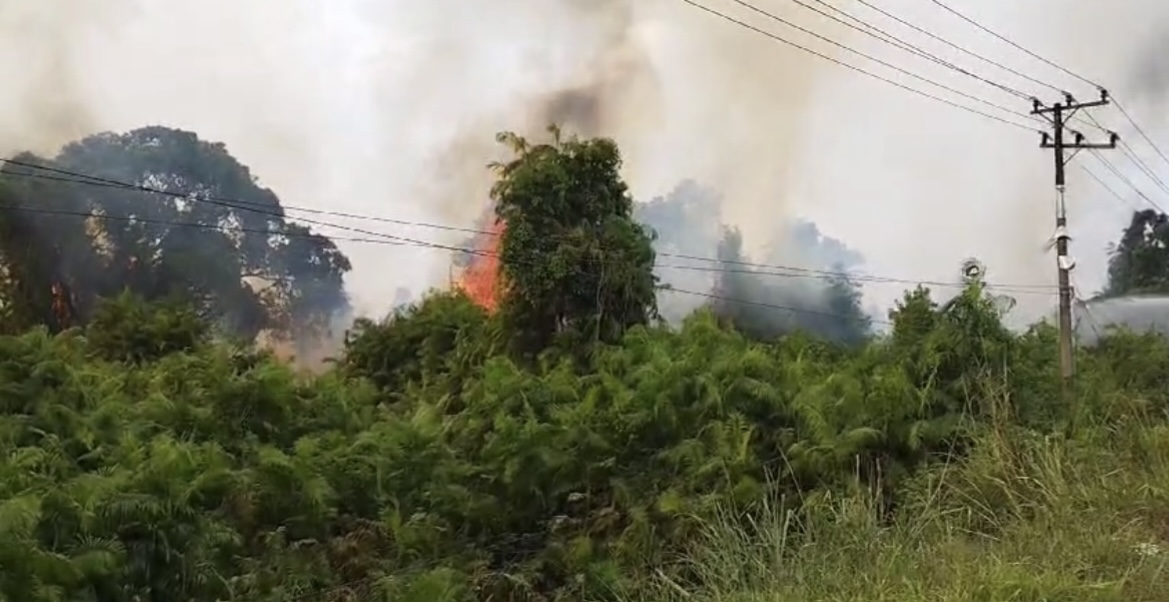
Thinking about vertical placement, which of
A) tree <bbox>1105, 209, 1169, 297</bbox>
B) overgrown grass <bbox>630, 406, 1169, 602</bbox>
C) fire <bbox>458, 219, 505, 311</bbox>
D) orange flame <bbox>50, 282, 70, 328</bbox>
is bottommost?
overgrown grass <bbox>630, 406, 1169, 602</bbox>

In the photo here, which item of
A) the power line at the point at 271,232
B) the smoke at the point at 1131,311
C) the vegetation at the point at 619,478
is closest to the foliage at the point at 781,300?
the power line at the point at 271,232

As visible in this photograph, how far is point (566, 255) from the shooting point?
13.0 meters

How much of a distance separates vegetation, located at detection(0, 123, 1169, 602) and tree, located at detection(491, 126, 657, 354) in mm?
4092

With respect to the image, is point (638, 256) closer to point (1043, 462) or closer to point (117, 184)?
point (117, 184)

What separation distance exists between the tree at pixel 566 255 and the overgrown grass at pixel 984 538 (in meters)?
7.90

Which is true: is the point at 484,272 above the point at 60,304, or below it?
above

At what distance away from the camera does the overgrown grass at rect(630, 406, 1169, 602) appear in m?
3.12

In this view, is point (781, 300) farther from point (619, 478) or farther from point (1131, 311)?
point (619, 478)

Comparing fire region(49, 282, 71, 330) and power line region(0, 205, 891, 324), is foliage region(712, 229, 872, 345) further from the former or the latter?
fire region(49, 282, 71, 330)

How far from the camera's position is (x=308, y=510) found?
565 cm

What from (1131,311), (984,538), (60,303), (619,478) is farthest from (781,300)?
(984,538)

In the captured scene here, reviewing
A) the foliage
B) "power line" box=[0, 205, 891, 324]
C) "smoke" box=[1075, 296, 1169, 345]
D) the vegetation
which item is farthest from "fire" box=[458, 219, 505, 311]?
"smoke" box=[1075, 296, 1169, 345]

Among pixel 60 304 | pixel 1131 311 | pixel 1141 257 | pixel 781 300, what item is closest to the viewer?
pixel 60 304

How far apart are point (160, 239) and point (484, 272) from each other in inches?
190
